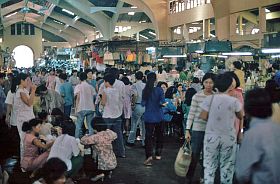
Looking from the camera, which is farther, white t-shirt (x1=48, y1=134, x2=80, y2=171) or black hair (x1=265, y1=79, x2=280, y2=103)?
white t-shirt (x1=48, y1=134, x2=80, y2=171)

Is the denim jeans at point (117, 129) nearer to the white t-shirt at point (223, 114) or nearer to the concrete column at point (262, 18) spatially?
the white t-shirt at point (223, 114)

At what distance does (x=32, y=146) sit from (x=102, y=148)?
3.26ft

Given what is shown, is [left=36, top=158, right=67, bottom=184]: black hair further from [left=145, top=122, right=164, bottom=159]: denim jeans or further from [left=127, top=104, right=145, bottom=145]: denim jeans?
[left=127, top=104, right=145, bottom=145]: denim jeans

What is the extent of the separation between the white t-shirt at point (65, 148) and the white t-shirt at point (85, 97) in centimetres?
371

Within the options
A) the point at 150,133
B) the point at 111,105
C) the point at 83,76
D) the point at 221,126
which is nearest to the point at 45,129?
the point at 111,105

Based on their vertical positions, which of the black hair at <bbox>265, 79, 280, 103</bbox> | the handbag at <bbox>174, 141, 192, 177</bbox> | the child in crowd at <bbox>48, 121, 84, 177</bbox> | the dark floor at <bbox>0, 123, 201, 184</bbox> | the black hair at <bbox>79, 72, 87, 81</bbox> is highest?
the black hair at <bbox>79, 72, 87, 81</bbox>

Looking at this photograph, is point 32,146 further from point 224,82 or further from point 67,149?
point 224,82

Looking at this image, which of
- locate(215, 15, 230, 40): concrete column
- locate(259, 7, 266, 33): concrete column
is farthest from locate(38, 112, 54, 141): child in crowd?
locate(215, 15, 230, 40): concrete column

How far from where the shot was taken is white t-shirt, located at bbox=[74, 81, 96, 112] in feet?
34.4

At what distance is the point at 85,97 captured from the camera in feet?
34.4

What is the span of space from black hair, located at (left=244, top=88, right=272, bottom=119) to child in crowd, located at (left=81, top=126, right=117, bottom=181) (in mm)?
4003

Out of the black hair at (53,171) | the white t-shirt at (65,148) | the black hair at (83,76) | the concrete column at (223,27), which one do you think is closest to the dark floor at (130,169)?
the white t-shirt at (65,148)

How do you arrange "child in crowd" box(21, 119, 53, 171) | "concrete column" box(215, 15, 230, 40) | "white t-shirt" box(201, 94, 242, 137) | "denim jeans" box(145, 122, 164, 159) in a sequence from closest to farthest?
"white t-shirt" box(201, 94, 242, 137), "child in crowd" box(21, 119, 53, 171), "denim jeans" box(145, 122, 164, 159), "concrete column" box(215, 15, 230, 40)

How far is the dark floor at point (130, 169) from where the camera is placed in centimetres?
695
